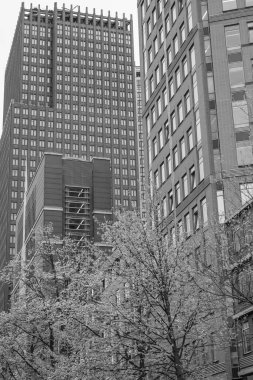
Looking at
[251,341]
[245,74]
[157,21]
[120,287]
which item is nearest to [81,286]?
[120,287]

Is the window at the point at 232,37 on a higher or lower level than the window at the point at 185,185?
higher

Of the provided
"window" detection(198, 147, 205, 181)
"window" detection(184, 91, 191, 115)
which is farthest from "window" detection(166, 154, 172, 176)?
"window" detection(198, 147, 205, 181)

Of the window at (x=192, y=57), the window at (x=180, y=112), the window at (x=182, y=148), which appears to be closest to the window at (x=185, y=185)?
the window at (x=182, y=148)

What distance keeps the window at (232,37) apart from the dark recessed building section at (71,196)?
323 ft

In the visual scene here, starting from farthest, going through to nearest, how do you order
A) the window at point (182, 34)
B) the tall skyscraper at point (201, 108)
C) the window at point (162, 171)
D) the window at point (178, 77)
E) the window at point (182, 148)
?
the window at point (162, 171) < the window at point (178, 77) < the window at point (182, 34) < the window at point (182, 148) < the tall skyscraper at point (201, 108)

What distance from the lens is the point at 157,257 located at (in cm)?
3109

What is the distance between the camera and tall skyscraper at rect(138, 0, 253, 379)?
5816 cm

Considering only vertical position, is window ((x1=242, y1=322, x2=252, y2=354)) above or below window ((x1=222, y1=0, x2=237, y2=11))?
below

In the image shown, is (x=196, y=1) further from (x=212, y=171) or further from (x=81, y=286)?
(x=81, y=286)

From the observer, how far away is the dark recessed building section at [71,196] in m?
162

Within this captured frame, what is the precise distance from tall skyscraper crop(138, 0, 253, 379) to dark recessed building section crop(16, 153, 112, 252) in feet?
292

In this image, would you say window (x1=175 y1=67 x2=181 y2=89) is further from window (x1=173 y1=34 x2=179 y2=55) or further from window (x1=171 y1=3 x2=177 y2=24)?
window (x1=171 y1=3 x2=177 y2=24)

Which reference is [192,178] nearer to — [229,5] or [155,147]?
[155,147]

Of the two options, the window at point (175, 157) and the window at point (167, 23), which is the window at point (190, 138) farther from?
the window at point (167, 23)
